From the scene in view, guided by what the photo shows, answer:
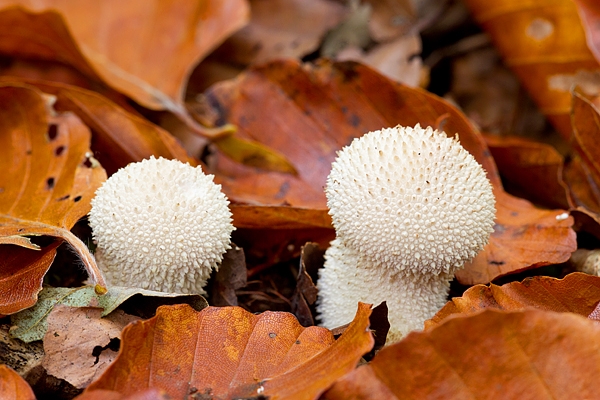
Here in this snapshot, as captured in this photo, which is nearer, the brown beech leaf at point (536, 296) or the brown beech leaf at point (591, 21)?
the brown beech leaf at point (536, 296)

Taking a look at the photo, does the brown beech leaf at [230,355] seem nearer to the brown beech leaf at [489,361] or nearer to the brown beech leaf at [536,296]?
the brown beech leaf at [489,361]

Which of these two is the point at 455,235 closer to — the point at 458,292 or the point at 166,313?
the point at 458,292

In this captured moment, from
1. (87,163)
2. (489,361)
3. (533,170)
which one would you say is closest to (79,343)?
(87,163)

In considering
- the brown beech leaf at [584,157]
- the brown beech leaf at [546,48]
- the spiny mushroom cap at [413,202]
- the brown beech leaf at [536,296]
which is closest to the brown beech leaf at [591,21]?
the brown beech leaf at [546,48]

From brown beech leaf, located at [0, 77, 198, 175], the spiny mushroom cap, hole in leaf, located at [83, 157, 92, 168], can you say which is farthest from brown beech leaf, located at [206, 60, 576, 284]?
hole in leaf, located at [83, 157, 92, 168]

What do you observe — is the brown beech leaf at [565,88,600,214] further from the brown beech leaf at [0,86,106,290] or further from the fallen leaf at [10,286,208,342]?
the brown beech leaf at [0,86,106,290]
